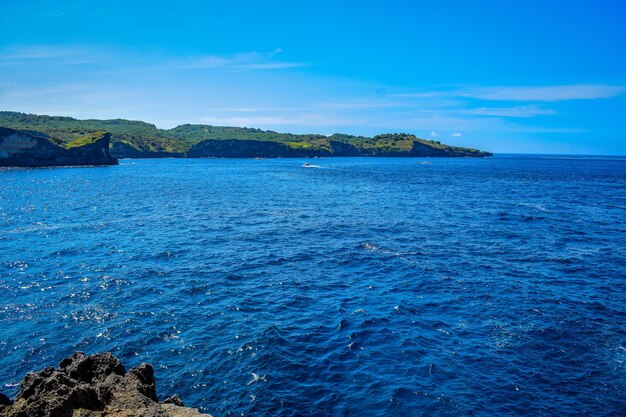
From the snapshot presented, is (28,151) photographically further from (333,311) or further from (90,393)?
(90,393)

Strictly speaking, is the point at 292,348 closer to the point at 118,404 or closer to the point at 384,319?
the point at 384,319

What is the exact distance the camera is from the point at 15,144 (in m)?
171

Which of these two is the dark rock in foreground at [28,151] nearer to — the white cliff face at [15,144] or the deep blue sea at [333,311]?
the white cliff face at [15,144]

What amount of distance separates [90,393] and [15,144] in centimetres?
20270

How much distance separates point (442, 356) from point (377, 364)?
4.27 metres

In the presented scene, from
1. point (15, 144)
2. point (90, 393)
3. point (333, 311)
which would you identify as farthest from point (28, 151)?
point (90, 393)

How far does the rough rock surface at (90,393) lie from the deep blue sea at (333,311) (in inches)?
170

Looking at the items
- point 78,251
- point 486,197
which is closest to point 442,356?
point 78,251

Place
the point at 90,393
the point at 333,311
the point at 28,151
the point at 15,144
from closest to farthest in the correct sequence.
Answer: the point at 90,393 < the point at 333,311 < the point at 15,144 < the point at 28,151

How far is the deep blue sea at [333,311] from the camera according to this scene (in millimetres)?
20516

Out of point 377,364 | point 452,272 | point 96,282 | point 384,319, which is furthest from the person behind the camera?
point 452,272

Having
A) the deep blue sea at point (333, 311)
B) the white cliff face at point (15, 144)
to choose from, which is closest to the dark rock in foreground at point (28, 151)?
the white cliff face at point (15, 144)

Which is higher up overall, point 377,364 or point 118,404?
point 118,404

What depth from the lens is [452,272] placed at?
39.1m
